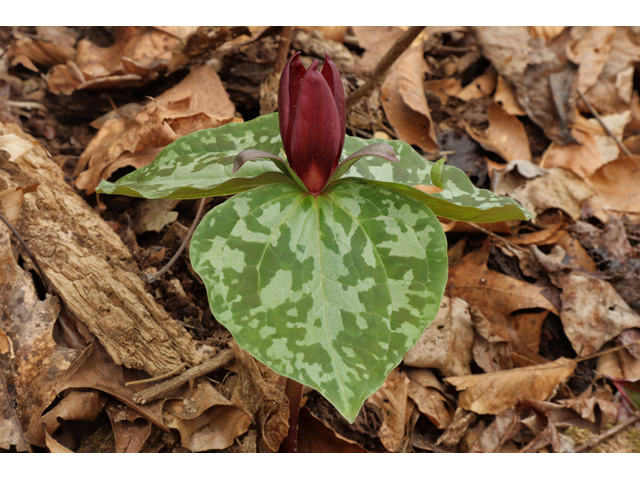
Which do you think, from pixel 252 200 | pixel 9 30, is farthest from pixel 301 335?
pixel 9 30

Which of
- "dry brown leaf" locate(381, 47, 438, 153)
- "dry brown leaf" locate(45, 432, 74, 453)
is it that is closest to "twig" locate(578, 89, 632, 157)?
"dry brown leaf" locate(381, 47, 438, 153)

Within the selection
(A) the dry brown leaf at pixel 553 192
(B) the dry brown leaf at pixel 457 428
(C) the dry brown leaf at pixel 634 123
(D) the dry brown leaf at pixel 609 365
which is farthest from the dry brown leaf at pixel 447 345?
(C) the dry brown leaf at pixel 634 123

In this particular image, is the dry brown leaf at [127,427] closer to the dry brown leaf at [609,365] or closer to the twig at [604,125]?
the dry brown leaf at [609,365]

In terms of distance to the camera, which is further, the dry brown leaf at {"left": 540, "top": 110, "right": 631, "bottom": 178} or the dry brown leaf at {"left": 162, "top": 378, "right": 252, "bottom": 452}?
the dry brown leaf at {"left": 540, "top": 110, "right": 631, "bottom": 178}

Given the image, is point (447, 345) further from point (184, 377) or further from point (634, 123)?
point (634, 123)

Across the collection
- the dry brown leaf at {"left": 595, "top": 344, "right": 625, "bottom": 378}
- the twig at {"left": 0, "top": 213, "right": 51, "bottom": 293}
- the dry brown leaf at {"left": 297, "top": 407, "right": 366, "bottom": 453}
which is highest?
the twig at {"left": 0, "top": 213, "right": 51, "bottom": 293}

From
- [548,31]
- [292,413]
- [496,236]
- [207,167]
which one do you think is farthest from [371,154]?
[548,31]

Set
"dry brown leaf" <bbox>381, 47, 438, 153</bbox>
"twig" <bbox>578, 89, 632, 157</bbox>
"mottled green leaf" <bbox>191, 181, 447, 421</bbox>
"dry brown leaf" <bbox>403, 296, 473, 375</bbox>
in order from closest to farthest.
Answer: "mottled green leaf" <bbox>191, 181, 447, 421</bbox>
"dry brown leaf" <bbox>403, 296, 473, 375</bbox>
"dry brown leaf" <bbox>381, 47, 438, 153</bbox>
"twig" <bbox>578, 89, 632, 157</bbox>

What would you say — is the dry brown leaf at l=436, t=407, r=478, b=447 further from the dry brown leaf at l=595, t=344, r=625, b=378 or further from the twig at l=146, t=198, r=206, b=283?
the twig at l=146, t=198, r=206, b=283
